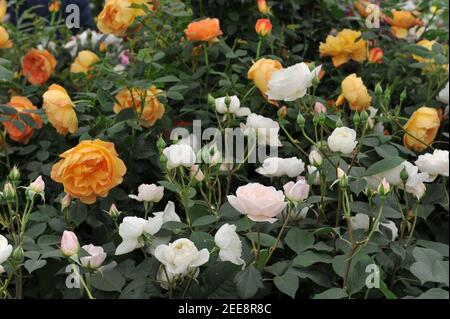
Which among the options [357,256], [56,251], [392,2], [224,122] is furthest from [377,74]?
[56,251]

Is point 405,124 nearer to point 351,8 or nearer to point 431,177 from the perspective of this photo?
point 431,177

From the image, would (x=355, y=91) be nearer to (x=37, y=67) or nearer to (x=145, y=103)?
(x=145, y=103)

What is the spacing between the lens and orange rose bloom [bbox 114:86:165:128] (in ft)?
4.43

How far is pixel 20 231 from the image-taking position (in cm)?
111

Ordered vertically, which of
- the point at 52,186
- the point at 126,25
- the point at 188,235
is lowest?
the point at 52,186

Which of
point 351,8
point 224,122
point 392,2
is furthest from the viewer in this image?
point 351,8

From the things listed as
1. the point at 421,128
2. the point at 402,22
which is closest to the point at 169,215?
the point at 421,128

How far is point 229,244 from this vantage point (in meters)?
1.02

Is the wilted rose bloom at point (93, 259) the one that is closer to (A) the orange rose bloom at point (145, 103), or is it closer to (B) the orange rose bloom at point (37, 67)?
(A) the orange rose bloom at point (145, 103)

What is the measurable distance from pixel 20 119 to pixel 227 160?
1.56ft

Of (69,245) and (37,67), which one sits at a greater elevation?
(69,245)

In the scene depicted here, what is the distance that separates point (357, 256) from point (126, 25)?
2.29 feet

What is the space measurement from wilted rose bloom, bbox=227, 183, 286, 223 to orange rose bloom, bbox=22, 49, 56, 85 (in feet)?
2.67
